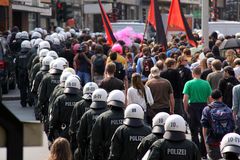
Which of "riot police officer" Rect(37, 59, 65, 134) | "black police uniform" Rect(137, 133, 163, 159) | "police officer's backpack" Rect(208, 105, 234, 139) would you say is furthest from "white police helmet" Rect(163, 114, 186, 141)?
"riot police officer" Rect(37, 59, 65, 134)

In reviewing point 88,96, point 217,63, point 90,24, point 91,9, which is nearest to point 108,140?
point 88,96

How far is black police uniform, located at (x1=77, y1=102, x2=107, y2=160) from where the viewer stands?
9241 mm

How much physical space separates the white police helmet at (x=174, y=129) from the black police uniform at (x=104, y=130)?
172 cm

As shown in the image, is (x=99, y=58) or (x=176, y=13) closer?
(x=99, y=58)

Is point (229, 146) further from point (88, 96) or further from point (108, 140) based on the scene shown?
point (88, 96)

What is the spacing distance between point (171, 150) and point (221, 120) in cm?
349

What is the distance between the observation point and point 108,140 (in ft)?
28.8

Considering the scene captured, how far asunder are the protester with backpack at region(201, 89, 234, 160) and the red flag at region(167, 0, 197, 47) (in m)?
12.5

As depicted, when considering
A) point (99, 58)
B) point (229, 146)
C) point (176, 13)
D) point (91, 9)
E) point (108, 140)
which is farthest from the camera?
point (91, 9)

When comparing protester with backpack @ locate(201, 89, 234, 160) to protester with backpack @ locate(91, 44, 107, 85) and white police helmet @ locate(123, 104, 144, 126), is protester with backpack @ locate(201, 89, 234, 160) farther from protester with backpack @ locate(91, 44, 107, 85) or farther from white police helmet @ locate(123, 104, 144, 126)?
protester with backpack @ locate(91, 44, 107, 85)

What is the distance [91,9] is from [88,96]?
47.0 meters

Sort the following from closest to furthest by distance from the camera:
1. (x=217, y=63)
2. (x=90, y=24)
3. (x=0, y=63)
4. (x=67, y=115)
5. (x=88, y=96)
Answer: (x=88, y=96), (x=67, y=115), (x=217, y=63), (x=0, y=63), (x=90, y=24)

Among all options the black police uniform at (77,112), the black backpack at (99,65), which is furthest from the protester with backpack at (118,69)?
the black police uniform at (77,112)

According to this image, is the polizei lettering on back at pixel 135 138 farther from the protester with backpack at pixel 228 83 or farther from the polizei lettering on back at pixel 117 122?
the protester with backpack at pixel 228 83
